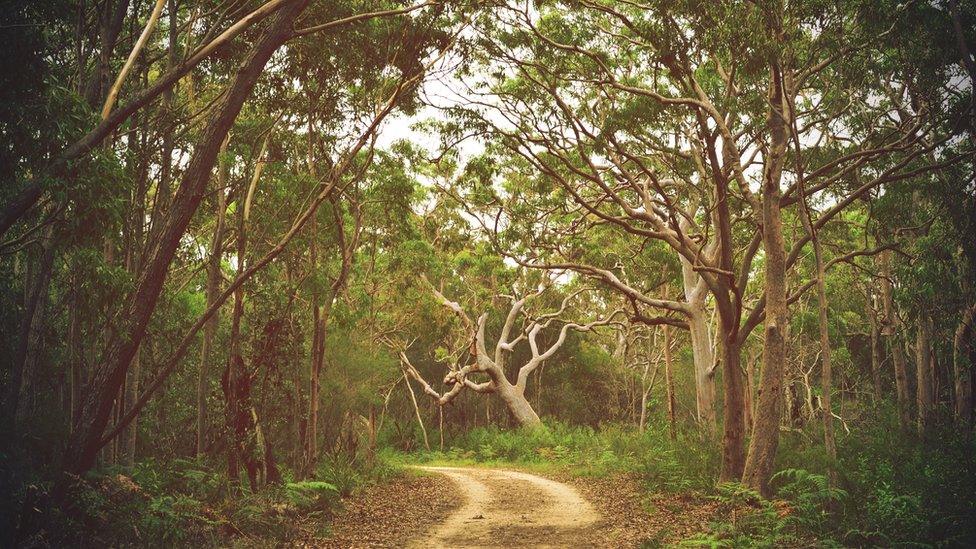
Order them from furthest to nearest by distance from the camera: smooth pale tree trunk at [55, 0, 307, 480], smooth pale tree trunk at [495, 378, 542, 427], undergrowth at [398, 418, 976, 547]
Answer: smooth pale tree trunk at [495, 378, 542, 427] → smooth pale tree trunk at [55, 0, 307, 480] → undergrowth at [398, 418, 976, 547]

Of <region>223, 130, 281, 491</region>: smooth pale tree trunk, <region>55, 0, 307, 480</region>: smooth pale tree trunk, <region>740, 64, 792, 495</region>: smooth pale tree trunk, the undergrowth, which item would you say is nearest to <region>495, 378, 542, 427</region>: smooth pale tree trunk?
the undergrowth

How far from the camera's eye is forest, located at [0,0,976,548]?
7625mm

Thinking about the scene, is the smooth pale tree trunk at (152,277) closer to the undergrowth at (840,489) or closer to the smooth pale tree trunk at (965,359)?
the undergrowth at (840,489)

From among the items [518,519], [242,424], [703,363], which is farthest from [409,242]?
[518,519]

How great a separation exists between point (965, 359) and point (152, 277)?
1500cm

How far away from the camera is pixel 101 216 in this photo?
7559 mm

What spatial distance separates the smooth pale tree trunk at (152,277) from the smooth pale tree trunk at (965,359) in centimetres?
1339

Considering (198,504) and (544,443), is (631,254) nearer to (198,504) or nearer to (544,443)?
(544,443)

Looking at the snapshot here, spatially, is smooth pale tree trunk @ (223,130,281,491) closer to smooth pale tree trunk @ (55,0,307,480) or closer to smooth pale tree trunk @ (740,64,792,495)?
smooth pale tree trunk @ (55,0,307,480)

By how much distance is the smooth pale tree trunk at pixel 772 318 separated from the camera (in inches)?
424

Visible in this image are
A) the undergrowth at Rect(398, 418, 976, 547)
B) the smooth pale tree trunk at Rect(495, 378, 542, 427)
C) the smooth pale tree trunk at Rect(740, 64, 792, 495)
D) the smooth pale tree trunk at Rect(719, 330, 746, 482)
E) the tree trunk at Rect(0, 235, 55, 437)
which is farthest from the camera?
the smooth pale tree trunk at Rect(495, 378, 542, 427)

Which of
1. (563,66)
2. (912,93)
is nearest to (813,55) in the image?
(912,93)

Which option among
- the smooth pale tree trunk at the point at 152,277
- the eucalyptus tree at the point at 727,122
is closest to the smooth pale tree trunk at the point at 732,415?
the eucalyptus tree at the point at 727,122

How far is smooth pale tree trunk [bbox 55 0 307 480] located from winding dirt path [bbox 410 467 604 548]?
12.7ft
